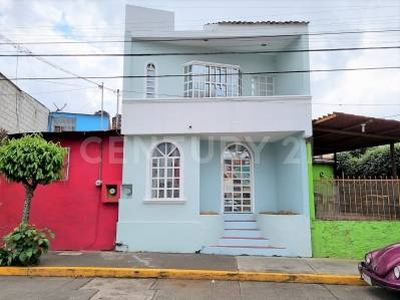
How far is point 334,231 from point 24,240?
7.75m

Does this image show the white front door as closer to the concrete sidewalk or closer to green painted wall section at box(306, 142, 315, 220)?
green painted wall section at box(306, 142, 315, 220)

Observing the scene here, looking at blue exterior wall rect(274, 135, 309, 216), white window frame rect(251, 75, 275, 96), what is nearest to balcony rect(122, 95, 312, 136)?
blue exterior wall rect(274, 135, 309, 216)

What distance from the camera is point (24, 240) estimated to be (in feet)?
28.0

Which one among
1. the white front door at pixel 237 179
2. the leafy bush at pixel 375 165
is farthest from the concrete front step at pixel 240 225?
the leafy bush at pixel 375 165

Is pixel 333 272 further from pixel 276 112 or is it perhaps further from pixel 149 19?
pixel 149 19

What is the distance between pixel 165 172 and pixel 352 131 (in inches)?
234

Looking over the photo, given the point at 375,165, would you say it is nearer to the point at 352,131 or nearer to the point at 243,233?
the point at 352,131

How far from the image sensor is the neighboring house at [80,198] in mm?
11031

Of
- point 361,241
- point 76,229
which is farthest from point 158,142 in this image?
point 361,241

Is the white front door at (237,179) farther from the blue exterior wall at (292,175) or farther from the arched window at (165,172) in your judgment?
the arched window at (165,172)

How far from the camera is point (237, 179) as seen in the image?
39.5 feet

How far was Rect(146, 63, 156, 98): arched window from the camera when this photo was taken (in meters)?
12.6

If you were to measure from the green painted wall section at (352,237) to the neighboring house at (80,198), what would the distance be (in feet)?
19.2

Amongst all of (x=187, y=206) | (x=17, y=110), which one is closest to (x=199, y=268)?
(x=187, y=206)
